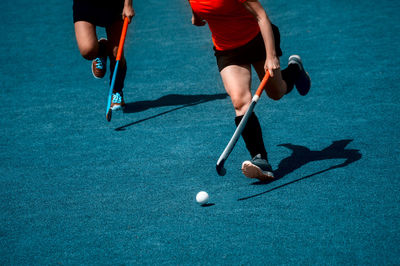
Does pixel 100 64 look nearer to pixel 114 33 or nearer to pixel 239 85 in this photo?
pixel 114 33

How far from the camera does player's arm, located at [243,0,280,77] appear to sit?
12.7 ft

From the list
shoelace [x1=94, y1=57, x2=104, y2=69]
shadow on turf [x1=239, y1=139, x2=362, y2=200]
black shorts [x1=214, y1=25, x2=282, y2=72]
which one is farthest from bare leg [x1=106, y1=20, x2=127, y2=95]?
shadow on turf [x1=239, y1=139, x2=362, y2=200]

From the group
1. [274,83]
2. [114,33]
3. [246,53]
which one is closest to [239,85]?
[246,53]

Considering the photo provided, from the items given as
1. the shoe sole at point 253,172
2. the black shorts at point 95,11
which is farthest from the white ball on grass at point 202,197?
the black shorts at point 95,11

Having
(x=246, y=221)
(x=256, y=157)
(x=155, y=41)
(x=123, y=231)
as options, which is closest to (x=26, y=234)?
(x=123, y=231)

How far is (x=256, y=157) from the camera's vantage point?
14.0ft

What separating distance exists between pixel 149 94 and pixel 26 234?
133 inches

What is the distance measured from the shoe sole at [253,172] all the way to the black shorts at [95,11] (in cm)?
265

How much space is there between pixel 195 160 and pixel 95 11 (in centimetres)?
206

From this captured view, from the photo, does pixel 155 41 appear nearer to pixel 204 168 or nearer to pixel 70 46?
pixel 70 46

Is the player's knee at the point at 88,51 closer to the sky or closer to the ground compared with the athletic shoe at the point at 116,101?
closer to the sky

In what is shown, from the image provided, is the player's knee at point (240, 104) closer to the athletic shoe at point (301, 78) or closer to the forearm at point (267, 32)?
the forearm at point (267, 32)

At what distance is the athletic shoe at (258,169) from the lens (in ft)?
13.3

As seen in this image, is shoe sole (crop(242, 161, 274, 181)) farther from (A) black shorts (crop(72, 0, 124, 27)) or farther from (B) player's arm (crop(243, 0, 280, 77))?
(A) black shorts (crop(72, 0, 124, 27))
